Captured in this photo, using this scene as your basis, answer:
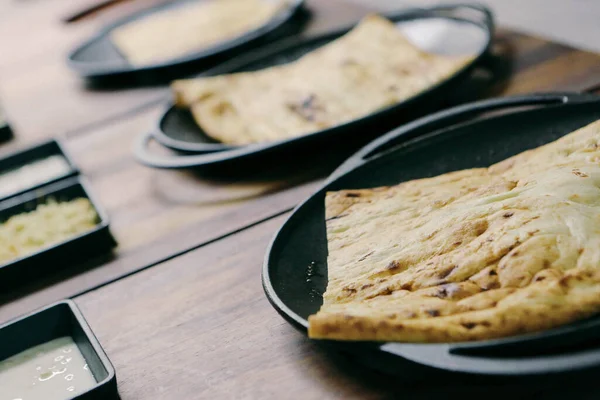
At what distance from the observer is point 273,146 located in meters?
1.43

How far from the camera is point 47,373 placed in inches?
40.6

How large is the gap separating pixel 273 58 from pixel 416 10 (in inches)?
16.4

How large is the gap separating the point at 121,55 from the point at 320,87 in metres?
0.99

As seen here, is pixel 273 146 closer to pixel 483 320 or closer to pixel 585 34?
pixel 483 320

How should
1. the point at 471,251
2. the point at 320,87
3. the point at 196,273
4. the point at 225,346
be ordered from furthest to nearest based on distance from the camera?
the point at 320,87 < the point at 196,273 < the point at 225,346 < the point at 471,251

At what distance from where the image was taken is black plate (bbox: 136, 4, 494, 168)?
4.71ft

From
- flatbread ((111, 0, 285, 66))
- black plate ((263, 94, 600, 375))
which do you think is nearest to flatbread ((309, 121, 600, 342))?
black plate ((263, 94, 600, 375))

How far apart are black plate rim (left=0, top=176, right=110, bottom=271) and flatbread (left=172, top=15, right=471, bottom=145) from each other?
0.31 meters

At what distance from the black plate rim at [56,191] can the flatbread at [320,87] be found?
31 cm

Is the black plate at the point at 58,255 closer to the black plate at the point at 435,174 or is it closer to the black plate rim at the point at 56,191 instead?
the black plate rim at the point at 56,191

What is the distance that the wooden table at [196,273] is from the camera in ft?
3.08

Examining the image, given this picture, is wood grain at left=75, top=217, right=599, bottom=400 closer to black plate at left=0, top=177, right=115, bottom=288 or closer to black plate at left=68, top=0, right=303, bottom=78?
black plate at left=0, top=177, right=115, bottom=288

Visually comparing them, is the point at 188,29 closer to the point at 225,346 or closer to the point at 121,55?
the point at 121,55

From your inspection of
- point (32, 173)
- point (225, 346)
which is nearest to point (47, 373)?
point (225, 346)
